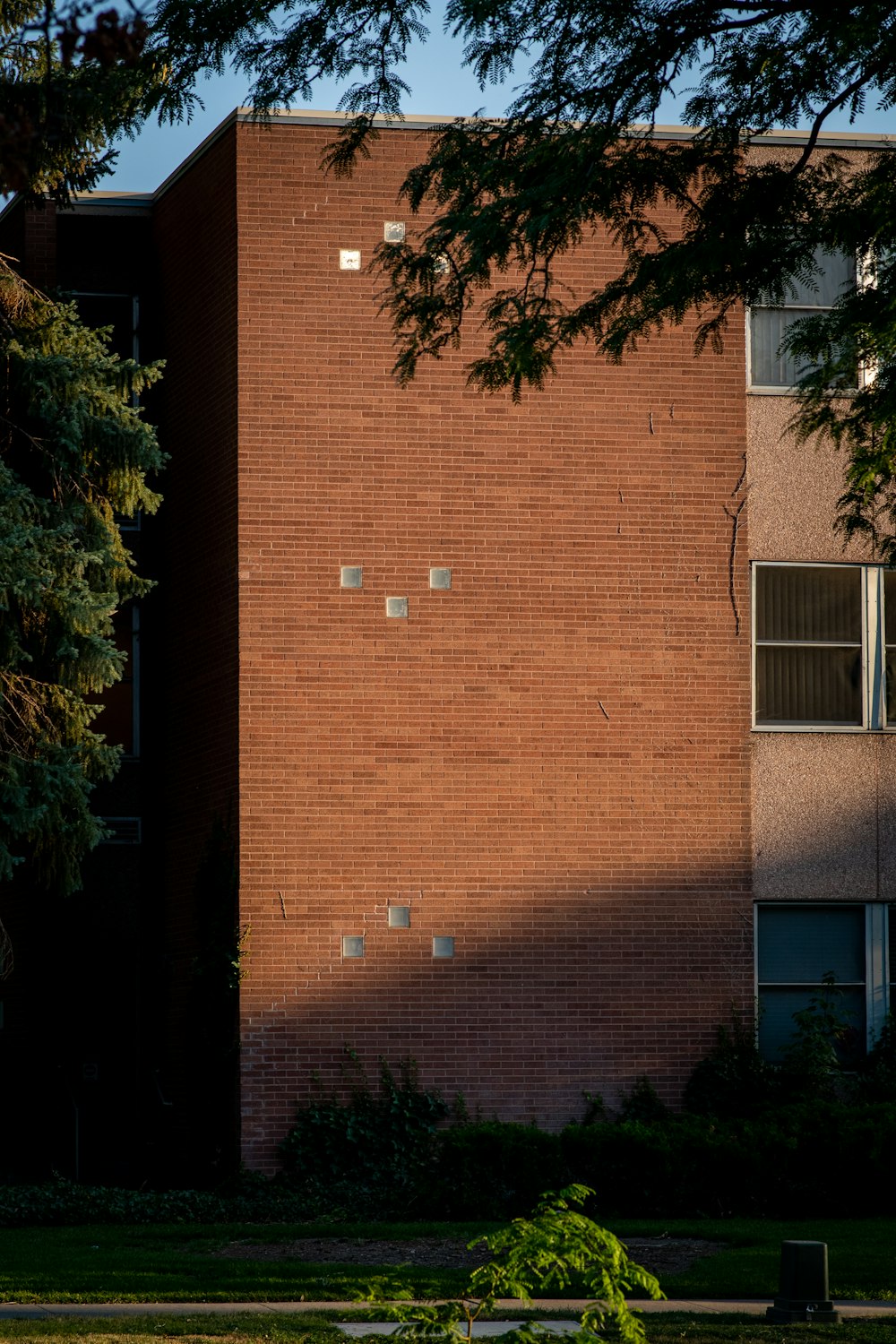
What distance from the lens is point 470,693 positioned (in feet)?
59.3

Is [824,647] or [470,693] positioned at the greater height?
[824,647]

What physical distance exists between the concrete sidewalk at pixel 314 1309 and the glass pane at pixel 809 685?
8.31m

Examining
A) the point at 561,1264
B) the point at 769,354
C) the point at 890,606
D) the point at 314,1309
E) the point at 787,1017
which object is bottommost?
the point at 314,1309

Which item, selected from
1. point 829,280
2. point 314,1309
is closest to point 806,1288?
point 314,1309

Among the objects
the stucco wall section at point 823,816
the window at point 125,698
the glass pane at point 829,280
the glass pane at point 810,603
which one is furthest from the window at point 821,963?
the window at point 125,698

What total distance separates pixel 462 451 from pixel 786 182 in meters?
7.12

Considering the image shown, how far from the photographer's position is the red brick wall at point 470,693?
1764 cm

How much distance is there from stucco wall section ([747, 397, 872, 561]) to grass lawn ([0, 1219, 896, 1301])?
23.5 ft

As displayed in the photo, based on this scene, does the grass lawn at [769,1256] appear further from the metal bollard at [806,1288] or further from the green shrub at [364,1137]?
the green shrub at [364,1137]

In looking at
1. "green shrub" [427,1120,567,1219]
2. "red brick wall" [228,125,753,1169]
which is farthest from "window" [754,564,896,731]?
"green shrub" [427,1120,567,1219]

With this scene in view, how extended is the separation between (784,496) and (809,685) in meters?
2.01

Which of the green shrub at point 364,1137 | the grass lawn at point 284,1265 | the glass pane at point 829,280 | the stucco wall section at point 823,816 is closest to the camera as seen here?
the grass lawn at point 284,1265

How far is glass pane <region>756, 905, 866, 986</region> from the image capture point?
18.6 metres

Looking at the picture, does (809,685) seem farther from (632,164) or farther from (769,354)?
(632,164)
